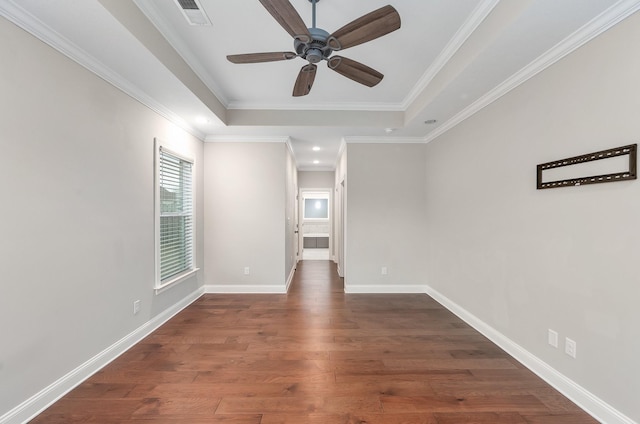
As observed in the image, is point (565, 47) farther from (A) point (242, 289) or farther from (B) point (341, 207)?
(A) point (242, 289)

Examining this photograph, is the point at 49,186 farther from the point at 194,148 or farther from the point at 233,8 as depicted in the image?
the point at 194,148

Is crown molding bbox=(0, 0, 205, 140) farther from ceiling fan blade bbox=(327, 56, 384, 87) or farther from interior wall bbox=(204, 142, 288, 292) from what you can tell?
ceiling fan blade bbox=(327, 56, 384, 87)

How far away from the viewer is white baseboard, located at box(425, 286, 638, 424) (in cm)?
164

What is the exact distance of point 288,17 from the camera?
58.1 inches

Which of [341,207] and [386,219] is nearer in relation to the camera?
[386,219]

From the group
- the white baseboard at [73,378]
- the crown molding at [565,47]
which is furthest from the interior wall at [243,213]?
the crown molding at [565,47]

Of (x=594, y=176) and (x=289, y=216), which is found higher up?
(x=594, y=176)

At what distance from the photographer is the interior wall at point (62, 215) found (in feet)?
A: 5.19

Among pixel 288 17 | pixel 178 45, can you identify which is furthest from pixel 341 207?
pixel 288 17

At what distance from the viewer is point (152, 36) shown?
2.01 m

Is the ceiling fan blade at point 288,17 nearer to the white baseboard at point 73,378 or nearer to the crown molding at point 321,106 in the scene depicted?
the crown molding at point 321,106

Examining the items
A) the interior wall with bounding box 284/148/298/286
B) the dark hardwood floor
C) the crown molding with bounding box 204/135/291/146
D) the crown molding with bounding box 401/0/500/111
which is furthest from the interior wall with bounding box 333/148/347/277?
the dark hardwood floor

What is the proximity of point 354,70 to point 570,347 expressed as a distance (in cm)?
254

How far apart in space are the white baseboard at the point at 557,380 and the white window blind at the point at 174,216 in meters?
3.58
